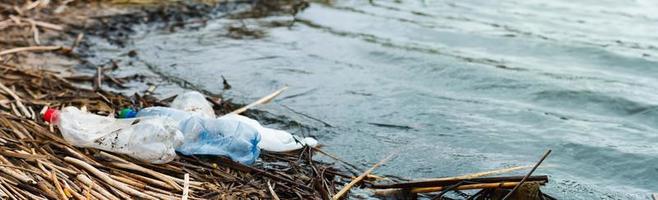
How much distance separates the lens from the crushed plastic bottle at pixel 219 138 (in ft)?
16.0

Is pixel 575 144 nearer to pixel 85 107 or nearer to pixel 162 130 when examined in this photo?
pixel 162 130

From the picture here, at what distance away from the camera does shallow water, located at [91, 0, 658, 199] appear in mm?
5570

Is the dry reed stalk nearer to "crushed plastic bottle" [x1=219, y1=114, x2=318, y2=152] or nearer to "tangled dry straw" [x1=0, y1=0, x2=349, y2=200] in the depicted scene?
"tangled dry straw" [x1=0, y1=0, x2=349, y2=200]

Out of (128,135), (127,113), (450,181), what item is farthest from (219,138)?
(450,181)

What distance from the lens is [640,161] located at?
216 inches

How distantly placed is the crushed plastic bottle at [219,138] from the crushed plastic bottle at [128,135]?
0.31ft

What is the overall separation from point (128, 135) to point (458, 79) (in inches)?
147

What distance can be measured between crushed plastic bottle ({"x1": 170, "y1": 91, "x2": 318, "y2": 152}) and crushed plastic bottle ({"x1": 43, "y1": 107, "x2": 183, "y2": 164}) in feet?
2.02

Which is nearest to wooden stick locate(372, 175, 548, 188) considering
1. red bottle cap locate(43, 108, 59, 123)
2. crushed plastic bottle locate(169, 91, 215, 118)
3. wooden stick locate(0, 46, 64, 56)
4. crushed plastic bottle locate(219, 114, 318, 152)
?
crushed plastic bottle locate(219, 114, 318, 152)

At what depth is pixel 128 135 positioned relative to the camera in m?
4.69

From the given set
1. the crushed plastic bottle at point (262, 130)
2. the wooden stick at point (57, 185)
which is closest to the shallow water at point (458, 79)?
the crushed plastic bottle at point (262, 130)

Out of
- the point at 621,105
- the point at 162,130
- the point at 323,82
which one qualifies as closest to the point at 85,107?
the point at 162,130

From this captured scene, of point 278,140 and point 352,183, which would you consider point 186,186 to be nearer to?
point 352,183

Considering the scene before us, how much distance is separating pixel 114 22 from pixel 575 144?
6118 millimetres
